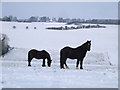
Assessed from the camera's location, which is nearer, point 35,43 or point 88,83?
point 88,83

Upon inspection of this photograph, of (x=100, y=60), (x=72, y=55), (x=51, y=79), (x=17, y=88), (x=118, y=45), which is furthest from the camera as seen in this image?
(x=118, y=45)

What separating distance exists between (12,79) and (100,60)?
20.1 metres

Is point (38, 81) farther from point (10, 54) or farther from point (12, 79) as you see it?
point (10, 54)

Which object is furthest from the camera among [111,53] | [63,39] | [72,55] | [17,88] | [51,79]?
[63,39]

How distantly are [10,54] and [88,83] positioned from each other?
878 inches

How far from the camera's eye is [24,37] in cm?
4356

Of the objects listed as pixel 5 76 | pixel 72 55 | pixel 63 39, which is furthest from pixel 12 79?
pixel 63 39

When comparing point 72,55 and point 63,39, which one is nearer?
point 72,55

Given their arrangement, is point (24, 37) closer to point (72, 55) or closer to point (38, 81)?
point (72, 55)

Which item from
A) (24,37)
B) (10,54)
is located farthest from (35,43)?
(10,54)

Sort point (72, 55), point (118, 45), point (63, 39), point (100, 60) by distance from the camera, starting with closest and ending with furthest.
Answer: point (72, 55) < point (100, 60) < point (118, 45) < point (63, 39)

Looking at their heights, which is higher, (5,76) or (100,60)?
(5,76)

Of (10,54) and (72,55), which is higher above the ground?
(72,55)

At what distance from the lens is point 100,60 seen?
28.8 m
